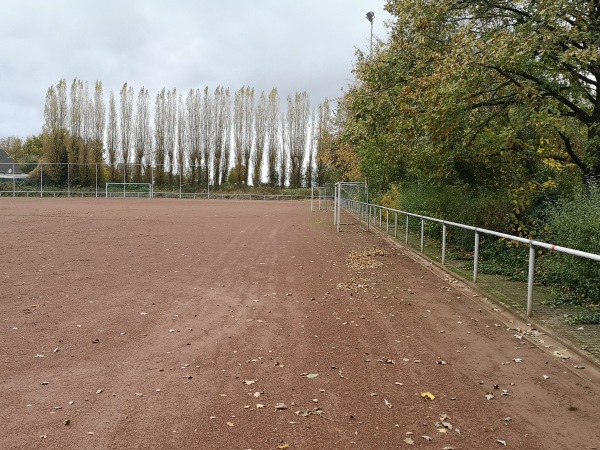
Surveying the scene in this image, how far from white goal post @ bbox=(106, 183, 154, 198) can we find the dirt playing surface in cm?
5012

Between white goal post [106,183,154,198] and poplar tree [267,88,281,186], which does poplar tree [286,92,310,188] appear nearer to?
poplar tree [267,88,281,186]

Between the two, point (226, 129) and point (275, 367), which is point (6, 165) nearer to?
point (226, 129)

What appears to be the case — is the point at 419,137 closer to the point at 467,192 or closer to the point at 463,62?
the point at 467,192

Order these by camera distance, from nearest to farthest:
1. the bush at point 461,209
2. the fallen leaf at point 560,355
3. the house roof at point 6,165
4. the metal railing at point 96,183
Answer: the fallen leaf at point 560,355 → the bush at point 461,209 → the metal railing at point 96,183 → the house roof at point 6,165

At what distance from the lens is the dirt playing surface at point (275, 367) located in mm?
3447

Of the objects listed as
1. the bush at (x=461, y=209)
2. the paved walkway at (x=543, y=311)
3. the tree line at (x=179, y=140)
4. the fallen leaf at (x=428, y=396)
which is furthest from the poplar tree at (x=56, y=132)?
the fallen leaf at (x=428, y=396)

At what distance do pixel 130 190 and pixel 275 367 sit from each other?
56.5 metres

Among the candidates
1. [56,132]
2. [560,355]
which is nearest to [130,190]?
[56,132]

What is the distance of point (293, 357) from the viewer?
16.3 ft

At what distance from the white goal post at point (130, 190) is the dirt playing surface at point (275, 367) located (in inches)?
1973

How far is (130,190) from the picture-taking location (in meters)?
57.8

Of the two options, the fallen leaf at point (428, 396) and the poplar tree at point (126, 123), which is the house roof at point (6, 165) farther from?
the fallen leaf at point (428, 396)

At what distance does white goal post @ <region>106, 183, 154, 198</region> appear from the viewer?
188 feet

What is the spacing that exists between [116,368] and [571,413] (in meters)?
3.64
